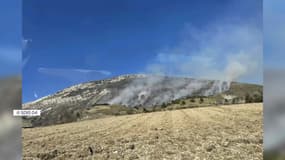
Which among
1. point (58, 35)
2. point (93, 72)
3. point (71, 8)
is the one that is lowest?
point (93, 72)

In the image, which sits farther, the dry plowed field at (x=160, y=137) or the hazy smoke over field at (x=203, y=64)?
the hazy smoke over field at (x=203, y=64)

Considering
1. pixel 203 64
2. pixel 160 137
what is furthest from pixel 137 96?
pixel 203 64

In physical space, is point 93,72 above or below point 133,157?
above

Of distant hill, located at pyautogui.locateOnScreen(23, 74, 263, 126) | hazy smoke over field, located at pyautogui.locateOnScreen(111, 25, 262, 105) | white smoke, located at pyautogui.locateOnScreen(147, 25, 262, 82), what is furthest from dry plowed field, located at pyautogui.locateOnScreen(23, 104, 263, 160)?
white smoke, located at pyautogui.locateOnScreen(147, 25, 262, 82)

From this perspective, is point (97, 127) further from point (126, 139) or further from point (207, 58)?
point (207, 58)

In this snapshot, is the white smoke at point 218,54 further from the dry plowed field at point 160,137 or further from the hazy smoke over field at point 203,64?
the dry plowed field at point 160,137

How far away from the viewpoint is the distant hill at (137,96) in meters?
4.04

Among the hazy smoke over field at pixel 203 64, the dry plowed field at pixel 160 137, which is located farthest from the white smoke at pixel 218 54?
the dry plowed field at pixel 160 137

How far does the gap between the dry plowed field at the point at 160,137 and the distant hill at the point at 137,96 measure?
8 centimetres

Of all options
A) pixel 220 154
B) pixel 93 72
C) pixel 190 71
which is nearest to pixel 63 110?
pixel 93 72

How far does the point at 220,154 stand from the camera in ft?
13.8

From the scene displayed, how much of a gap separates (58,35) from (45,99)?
0.61 metres

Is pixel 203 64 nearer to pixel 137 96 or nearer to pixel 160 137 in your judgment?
pixel 137 96

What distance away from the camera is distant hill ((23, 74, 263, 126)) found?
404cm
